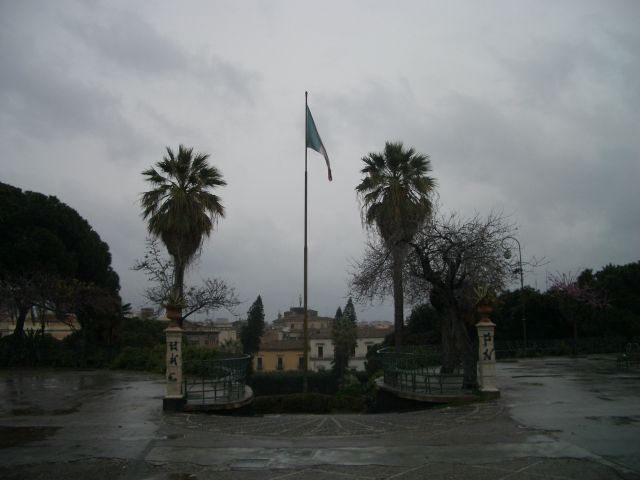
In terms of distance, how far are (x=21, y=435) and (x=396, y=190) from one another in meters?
19.8

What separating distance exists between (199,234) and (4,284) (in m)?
11.4

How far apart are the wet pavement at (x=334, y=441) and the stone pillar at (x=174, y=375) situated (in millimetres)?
523

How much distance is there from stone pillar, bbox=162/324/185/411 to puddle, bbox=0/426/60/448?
296cm

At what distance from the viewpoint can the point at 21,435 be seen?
10.3 m

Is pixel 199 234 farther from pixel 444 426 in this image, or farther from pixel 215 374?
pixel 444 426

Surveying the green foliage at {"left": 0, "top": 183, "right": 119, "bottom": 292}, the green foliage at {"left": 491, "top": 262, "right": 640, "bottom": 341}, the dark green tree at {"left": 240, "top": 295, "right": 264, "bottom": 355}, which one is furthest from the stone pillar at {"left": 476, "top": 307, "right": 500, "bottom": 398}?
the dark green tree at {"left": 240, "top": 295, "right": 264, "bottom": 355}

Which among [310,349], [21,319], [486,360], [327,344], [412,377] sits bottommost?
[310,349]

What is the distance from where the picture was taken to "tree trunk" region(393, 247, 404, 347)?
19.2 m

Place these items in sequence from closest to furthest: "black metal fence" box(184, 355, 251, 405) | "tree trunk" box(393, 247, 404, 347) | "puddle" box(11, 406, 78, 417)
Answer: "puddle" box(11, 406, 78, 417) → "black metal fence" box(184, 355, 251, 405) → "tree trunk" box(393, 247, 404, 347)

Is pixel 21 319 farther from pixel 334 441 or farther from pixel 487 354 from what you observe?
pixel 334 441

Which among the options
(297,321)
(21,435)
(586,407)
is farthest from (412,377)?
(297,321)

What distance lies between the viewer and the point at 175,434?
10.5 meters

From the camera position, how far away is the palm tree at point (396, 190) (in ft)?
85.0

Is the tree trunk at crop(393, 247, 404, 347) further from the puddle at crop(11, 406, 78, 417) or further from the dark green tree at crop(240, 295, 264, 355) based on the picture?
the dark green tree at crop(240, 295, 264, 355)
